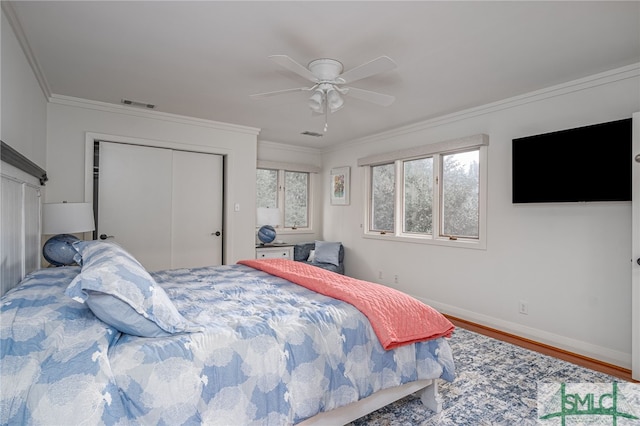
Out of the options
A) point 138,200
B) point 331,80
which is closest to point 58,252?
point 138,200

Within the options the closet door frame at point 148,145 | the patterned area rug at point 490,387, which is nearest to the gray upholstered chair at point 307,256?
the closet door frame at point 148,145

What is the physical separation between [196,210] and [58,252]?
1.78 meters

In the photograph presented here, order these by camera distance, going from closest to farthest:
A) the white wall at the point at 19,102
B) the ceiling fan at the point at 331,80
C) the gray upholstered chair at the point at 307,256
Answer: the white wall at the point at 19,102
the ceiling fan at the point at 331,80
the gray upholstered chair at the point at 307,256

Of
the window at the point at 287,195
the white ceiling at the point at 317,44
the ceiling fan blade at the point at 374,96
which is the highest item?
the white ceiling at the point at 317,44

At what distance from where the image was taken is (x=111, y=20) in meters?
2.10

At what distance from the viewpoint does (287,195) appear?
19.5 ft

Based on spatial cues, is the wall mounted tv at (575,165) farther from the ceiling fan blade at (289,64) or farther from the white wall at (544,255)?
the ceiling fan blade at (289,64)

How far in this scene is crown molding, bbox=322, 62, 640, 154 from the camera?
9.03ft

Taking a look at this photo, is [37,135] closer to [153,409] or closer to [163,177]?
[163,177]

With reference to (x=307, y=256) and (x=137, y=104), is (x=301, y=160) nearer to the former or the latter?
(x=307, y=256)

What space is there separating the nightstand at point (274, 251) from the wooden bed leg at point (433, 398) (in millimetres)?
3230

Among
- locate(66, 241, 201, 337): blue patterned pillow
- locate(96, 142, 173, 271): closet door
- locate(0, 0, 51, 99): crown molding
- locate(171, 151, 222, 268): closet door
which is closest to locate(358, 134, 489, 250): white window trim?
locate(171, 151, 222, 268): closet door

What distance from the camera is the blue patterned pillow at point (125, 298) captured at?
1306 millimetres

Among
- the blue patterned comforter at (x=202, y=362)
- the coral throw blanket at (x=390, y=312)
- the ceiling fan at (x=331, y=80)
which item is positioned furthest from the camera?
the ceiling fan at (x=331, y=80)
